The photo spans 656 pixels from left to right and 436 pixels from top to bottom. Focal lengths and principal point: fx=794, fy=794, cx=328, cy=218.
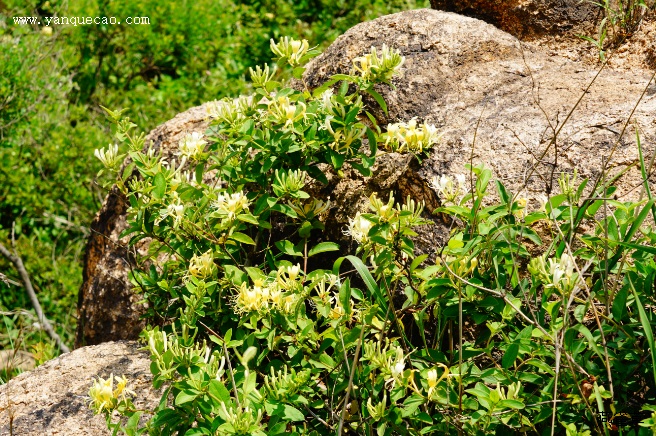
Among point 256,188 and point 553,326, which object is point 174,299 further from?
point 553,326

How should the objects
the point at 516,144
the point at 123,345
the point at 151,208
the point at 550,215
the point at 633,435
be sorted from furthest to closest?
the point at 123,345
the point at 516,144
the point at 151,208
the point at 550,215
the point at 633,435

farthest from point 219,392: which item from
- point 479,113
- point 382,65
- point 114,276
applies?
point 114,276

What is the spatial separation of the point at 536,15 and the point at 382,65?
108 cm

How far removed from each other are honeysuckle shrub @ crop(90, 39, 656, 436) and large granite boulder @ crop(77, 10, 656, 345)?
0.14m

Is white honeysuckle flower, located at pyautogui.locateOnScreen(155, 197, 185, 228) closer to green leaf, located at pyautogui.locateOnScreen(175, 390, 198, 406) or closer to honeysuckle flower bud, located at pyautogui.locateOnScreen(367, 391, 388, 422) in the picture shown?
green leaf, located at pyautogui.locateOnScreen(175, 390, 198, 406)

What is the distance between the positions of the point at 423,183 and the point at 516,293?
1.80ft

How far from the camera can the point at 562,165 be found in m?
2.33

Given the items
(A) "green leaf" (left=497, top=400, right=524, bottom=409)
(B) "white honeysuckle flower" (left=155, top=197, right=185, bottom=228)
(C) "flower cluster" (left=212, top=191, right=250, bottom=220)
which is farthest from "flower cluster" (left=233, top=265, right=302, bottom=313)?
(A) "green leaf" (left=497, top=400, right=524, bottom=409)

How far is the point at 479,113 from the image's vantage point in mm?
2539

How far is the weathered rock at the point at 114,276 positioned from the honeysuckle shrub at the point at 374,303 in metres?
0.66

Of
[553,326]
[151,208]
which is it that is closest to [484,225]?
[553,326]

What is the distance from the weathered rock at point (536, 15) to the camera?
9.58 ft

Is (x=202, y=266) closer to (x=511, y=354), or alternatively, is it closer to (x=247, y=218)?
(x=247, y=218)

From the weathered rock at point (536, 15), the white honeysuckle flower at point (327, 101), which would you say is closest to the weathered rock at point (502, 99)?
the weathered rock at point (536, 15)
